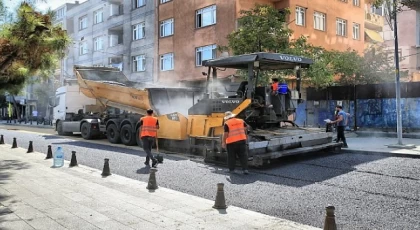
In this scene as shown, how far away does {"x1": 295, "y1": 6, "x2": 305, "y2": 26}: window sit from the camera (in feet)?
86.9

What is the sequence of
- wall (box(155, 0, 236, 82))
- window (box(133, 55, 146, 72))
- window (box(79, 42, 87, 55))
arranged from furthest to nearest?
window (box(79, 42, 87, 55)) < window (box(133, 55, 146, 72)) < wall (box(155, 0, 236, 82))

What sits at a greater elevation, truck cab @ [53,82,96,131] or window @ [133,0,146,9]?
window @ [133,0,146,9]

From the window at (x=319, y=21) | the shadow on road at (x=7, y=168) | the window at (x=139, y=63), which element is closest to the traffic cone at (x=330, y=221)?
the shadow on road at (x=7, y=168)

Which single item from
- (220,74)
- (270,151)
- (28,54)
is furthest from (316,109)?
(28,54)

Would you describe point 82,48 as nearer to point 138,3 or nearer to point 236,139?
point 138,3

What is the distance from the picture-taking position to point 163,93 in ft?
49.0

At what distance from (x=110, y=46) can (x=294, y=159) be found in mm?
29346

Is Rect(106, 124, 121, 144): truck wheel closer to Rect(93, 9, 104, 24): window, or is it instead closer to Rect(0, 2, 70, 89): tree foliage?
Rect(0, 2, 70, 89): tree foliage

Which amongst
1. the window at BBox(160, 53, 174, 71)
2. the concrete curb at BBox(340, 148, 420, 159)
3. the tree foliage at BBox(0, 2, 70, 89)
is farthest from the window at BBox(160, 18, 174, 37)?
the tree foliage at BBox(0, 2, 70, 89)

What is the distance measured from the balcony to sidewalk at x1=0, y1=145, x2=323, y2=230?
33.5 m

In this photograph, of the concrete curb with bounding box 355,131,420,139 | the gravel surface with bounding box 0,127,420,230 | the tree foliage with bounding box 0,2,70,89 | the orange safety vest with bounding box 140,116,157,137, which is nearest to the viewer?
the gravel surface with bounding box 0,127,420,230

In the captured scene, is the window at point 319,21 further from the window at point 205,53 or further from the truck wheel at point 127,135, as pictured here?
the truck wheel at point 127,135

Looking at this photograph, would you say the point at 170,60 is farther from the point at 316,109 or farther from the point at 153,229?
the point at 153,229

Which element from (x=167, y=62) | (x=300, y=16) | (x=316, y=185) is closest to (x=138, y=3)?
(x=167, y=62)
